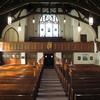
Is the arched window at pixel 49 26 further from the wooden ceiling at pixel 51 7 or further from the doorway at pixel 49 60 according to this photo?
the doorway at pixel 49 60

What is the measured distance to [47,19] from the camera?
94.0ft

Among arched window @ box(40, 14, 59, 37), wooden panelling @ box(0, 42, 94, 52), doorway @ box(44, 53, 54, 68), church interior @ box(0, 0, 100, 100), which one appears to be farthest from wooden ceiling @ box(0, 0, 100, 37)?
doorway @ box(44, 53, 54, 68)

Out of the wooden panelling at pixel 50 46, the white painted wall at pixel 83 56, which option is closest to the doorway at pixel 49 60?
the white painted wall at pixel 83 56

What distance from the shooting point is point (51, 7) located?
85.8 ft

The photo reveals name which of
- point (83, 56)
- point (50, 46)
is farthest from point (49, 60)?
point (83, 56)

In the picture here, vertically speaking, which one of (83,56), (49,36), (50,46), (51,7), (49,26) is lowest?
(83,56)

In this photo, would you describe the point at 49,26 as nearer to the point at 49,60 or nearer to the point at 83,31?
the point at 49,60

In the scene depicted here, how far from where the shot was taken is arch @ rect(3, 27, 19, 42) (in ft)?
86.6

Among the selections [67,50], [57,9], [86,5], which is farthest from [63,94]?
[57,9]

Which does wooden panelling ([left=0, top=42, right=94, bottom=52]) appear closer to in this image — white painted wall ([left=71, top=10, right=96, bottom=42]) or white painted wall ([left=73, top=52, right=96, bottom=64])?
white painted wall ([left=73, top=52, right=96, bottom=64])

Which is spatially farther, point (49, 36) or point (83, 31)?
point (49, 36)

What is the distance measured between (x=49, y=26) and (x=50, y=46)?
4.50m

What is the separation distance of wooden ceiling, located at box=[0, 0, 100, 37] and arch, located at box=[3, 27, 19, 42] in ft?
5.06

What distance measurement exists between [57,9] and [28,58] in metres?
6.18
